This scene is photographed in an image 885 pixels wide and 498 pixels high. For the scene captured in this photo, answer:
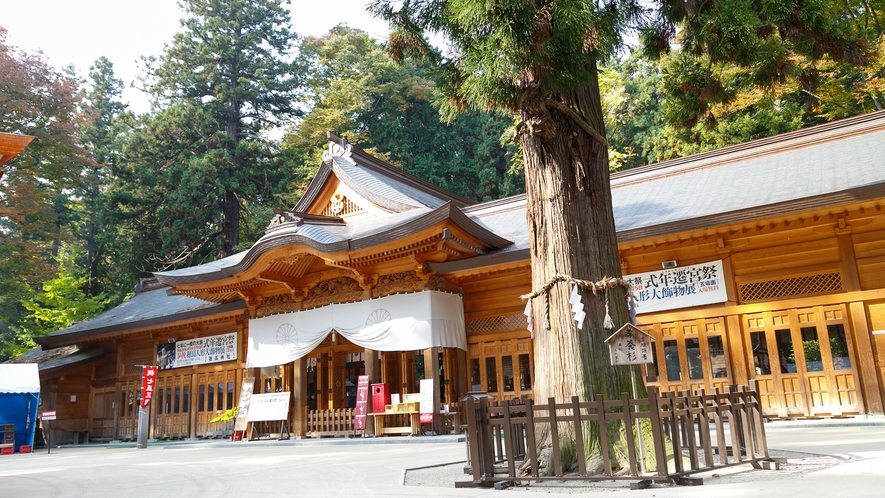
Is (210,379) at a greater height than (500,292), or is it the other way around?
(500,292)

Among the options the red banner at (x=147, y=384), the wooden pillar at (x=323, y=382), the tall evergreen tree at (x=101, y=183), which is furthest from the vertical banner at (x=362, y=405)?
the tall evergreen tree at (x=101, y=183)

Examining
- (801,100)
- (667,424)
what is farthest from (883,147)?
(801,100)

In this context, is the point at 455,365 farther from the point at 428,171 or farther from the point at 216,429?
the point at 428,171

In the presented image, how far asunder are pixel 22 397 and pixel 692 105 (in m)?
16.4

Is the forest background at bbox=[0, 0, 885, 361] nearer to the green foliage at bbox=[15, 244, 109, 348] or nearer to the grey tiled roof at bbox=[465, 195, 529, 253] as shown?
the green foliage at bbox=[15, 244, 109, 348]

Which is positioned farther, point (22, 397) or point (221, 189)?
point (221, 189)

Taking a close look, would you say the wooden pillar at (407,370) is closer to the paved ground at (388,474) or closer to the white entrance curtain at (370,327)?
the white entrance curtain at (370,327)

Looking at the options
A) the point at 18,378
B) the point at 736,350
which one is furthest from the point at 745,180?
the point at 18,378

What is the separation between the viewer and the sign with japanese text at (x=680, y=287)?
11.5 meters

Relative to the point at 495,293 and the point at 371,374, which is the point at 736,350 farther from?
the point at 371,374

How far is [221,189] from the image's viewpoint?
28.6 m

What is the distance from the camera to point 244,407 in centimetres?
1550

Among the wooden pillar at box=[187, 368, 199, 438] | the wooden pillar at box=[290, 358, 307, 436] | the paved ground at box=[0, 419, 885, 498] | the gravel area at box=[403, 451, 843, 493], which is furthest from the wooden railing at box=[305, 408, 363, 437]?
the gravel area at box=[403, 451, 843, 493]

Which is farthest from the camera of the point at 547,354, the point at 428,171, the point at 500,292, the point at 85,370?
the point at 428,171
